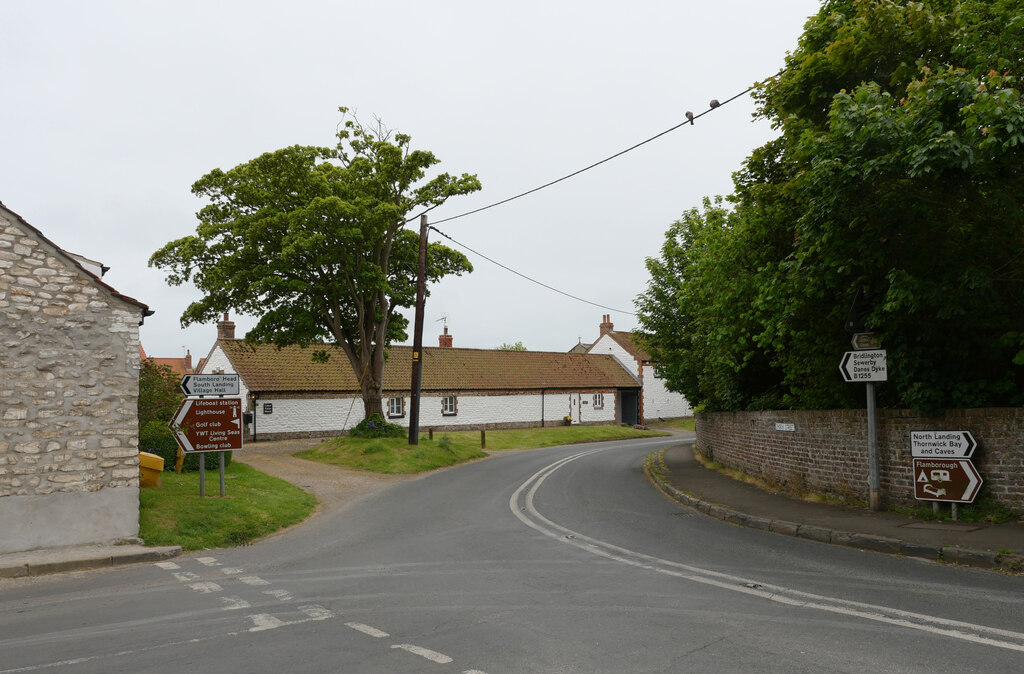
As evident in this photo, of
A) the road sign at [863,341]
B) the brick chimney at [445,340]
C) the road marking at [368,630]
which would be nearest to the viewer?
the road marking at [368,630]

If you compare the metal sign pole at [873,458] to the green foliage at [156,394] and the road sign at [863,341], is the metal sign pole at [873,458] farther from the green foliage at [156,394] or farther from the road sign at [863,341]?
the green foliage at [156,394]

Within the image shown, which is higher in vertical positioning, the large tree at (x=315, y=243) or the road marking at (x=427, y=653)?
the large tree at (x=315, y=243)

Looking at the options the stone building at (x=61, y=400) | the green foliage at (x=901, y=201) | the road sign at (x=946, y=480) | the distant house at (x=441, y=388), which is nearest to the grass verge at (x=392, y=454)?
the distant house at (x=441, y=388)

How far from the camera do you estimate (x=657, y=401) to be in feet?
172

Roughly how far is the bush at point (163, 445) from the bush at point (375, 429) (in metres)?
9.11

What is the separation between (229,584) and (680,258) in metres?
23.1

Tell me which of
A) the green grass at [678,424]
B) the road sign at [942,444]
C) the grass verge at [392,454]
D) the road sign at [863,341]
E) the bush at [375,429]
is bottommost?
the green grass at [678,424]

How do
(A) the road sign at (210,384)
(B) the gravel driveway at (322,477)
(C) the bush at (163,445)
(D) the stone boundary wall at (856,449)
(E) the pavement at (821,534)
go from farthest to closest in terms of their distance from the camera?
(B) the gravel driveway at (322,477) < (C) the bush at (163,445) < (A) the road sign at (210,384) < (D) the stone boundary wall at (856,449) < (E) the pavement at (821,534)

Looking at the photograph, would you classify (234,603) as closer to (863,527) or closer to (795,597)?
(795,597)

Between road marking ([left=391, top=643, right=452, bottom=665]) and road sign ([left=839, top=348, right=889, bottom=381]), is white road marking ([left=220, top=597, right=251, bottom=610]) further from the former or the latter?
road sign ([left=839, top=348, right=889, bottom=381])

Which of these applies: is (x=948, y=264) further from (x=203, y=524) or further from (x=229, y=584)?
(x=203, y=524)

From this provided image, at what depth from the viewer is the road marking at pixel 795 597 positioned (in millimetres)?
5496

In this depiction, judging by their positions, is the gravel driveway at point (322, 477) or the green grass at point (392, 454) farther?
the green grass at point (392, 454)

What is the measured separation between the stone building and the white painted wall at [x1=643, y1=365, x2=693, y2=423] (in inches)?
1693
